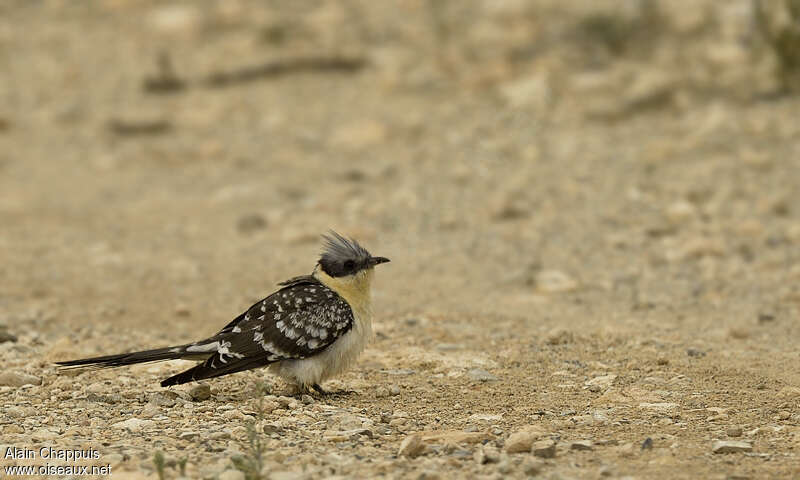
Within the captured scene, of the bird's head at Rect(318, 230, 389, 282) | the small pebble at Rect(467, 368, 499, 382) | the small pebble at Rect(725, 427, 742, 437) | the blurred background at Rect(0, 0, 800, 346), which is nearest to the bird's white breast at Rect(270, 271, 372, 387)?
the bird's head at Rect(318, 230, 389, 282)

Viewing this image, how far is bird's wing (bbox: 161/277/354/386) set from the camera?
6.04m

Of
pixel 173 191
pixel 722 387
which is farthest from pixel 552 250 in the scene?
pixel 173 191

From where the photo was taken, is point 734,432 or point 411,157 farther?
point 411,157

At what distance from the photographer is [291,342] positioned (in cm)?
615

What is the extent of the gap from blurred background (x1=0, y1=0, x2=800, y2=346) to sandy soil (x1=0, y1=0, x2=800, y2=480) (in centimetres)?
4

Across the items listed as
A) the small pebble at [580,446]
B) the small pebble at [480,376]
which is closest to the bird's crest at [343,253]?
the small pebble at [480,376]

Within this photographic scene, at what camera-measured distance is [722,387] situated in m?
6.18

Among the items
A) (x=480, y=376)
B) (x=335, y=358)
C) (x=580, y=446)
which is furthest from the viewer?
(x=480, y=376)

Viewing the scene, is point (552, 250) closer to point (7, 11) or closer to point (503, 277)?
point (503, 277)

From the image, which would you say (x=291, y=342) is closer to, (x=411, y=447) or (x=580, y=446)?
(x=411, y=447)

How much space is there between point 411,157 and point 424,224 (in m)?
1.90

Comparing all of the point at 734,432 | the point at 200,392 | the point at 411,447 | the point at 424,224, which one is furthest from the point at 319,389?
the point at 424,224

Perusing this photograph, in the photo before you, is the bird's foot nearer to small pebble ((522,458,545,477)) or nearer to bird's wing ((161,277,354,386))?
bird's wing ((161,277,354,386))

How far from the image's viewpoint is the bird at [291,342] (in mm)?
5992
